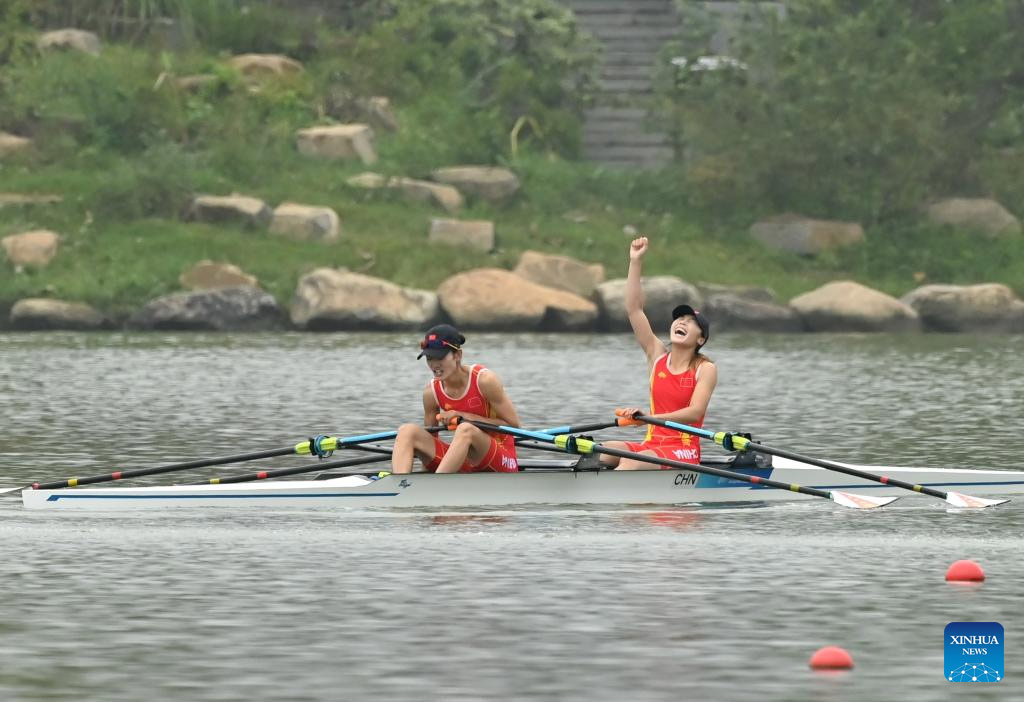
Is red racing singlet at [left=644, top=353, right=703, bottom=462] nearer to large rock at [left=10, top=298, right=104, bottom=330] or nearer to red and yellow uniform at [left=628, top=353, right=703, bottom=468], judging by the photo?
red and yellow uniform at [left=628, top=353, right=703, bottom=468]

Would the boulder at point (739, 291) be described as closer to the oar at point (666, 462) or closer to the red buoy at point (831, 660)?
the oar at point (666, 462)

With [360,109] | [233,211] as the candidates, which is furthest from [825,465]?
[360,109]

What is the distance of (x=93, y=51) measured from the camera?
5106 cm

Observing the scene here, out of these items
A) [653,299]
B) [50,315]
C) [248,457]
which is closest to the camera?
[248,457]

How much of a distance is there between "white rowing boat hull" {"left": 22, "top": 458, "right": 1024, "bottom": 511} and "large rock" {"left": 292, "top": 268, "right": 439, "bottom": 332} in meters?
26.0

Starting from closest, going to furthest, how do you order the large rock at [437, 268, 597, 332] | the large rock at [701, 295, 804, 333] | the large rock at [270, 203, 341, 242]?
the large rock at [437, 268, 597, 332] < the large rock at [701, 295, 804, 333] < the large rock at [270, 203, 341, 242]

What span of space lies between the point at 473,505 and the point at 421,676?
6.46m

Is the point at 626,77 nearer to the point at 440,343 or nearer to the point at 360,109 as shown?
the point at 360,109

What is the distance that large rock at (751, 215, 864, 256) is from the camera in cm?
4809

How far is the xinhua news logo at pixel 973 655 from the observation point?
10.8 m

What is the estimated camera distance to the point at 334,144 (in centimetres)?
4897

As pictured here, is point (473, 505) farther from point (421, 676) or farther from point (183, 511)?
Result: point (421, 676)

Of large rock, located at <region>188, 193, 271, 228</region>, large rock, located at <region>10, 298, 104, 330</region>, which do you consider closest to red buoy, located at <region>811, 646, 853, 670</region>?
large rock, located at <region>10, 298, 104, 330</region>

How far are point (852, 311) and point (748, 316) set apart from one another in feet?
6.43
